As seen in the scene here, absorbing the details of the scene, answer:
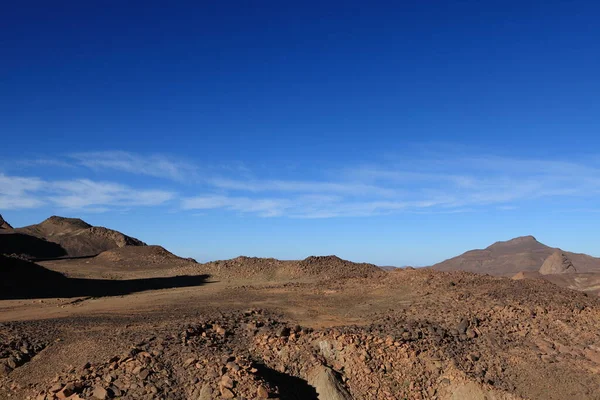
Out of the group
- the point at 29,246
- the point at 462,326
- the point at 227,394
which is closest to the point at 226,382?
the point at 227,394

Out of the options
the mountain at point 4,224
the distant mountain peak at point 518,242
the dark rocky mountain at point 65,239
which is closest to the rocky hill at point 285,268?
the dark rocky mountain at point 65,239

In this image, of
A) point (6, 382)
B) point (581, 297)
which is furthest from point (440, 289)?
point (6, 382)

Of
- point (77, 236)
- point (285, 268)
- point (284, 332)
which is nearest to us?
point (284, 332)

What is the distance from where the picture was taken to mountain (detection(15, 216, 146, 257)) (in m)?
55.4

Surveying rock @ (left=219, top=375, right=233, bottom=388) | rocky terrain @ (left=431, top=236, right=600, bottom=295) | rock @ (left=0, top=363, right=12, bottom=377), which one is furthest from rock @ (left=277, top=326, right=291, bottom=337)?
rocky terrain @ (left=431, top=236, right=600, bottom=295)

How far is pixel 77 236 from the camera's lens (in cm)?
5766

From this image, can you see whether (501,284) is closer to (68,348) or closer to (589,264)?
(68,348)

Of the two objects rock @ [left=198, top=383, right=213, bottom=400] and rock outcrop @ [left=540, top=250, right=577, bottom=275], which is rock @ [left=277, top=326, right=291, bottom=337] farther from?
rock outcrop @ [left=540, top=250, right=577, bottom=275]

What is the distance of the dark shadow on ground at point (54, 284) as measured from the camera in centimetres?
2333

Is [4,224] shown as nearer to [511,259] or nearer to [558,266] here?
[558,266]

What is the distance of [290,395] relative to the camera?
924 centimetres

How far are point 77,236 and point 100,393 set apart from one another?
55280mm

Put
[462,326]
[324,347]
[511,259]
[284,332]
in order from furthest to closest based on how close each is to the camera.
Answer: [511,259], [462,326], [284,332], [324,347]

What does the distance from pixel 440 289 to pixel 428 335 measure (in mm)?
5463
